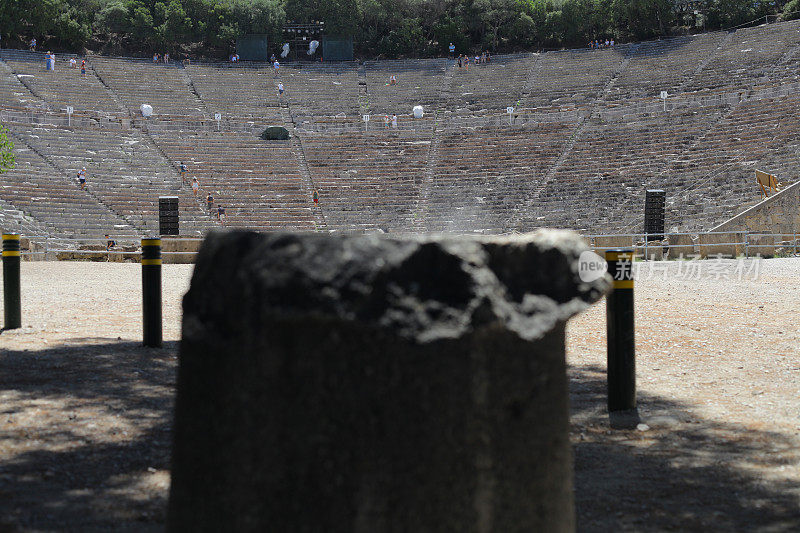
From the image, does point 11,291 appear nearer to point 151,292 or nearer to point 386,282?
point 151,292

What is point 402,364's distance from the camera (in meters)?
1.84

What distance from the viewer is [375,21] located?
63.5 metres

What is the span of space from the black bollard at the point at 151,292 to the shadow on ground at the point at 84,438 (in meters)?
0.27

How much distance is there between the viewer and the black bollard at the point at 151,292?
643cm

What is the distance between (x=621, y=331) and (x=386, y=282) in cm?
324

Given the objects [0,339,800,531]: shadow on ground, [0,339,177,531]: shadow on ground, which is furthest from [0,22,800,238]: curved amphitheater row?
[0,339,177,531]: shadow on ground

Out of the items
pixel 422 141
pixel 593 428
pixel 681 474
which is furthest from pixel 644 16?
pixel 681 474

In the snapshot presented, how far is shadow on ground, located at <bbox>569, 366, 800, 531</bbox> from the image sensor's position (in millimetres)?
3254

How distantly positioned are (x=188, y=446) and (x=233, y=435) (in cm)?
18

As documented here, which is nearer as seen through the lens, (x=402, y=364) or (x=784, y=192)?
(x=402, y=364)

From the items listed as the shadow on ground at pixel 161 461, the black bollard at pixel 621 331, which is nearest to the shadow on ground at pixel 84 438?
the shadow on ground at pixel 161 461

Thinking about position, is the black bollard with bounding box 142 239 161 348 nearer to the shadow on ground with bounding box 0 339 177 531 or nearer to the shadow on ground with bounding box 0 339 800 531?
the shadow on ground with bounding box 0 339 177 531

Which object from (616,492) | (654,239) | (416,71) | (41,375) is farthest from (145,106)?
(616,492)

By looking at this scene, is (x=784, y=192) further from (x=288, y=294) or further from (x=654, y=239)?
(x=288, y=294)
